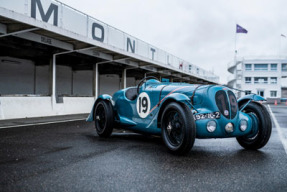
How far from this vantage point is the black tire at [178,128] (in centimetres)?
408

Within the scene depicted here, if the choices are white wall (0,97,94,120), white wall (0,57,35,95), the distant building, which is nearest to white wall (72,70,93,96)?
white wall (0,57,35,95)

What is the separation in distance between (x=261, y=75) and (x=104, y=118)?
59.1 meters

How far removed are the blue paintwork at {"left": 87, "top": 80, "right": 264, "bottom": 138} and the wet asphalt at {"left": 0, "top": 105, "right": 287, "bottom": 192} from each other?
1.24ft

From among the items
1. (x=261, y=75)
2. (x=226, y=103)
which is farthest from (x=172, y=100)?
(x=261, y=75)

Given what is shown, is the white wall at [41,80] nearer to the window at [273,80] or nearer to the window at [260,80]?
the window at [260,80]

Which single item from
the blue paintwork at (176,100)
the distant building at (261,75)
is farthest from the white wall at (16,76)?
the distant building at (261,75)

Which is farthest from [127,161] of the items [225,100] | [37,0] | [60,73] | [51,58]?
[60,73]

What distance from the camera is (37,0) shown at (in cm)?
1061

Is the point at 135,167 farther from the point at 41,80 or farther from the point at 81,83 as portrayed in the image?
the point at 81,83

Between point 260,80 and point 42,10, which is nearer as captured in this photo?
point 42,10

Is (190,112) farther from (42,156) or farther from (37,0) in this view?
(37,0)

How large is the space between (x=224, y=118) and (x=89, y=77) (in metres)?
21.7

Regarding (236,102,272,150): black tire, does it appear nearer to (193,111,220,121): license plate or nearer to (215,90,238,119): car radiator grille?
(215,90,238,119): car radiator grille

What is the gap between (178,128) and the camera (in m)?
4.39
